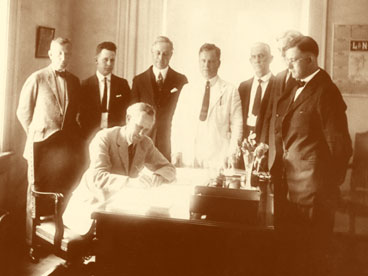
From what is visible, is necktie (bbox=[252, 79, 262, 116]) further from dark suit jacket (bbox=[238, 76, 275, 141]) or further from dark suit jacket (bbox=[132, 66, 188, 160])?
dark suit jacket (bbox=[132, 66, 188, 160])

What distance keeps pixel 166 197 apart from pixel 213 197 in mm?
480

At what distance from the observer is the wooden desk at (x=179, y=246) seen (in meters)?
2.26

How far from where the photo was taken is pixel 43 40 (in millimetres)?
5207

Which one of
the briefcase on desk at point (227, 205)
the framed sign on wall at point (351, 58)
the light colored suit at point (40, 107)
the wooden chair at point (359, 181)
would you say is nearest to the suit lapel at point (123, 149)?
the briefcase on desk at point (227, 205)

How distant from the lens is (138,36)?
5.94 m

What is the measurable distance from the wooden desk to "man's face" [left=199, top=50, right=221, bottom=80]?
2131 mm

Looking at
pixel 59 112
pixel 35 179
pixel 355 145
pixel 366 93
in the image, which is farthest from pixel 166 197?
pixel 366 93

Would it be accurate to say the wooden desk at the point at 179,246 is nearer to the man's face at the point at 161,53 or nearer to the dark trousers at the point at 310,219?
the dark trousers at the point at 310,219

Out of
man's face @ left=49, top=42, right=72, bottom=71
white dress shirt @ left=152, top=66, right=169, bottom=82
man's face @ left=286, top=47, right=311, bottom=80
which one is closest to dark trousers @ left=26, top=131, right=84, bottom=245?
man's face @ left=49, top=42, right=72, bottom=71

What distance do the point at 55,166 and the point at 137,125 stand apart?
0.72 metres

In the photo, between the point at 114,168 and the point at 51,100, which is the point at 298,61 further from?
the point at 51,100

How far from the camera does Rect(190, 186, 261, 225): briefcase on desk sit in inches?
90.6

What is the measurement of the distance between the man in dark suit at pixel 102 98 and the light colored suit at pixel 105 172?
1.49m

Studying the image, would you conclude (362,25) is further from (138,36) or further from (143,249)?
(143,249)
